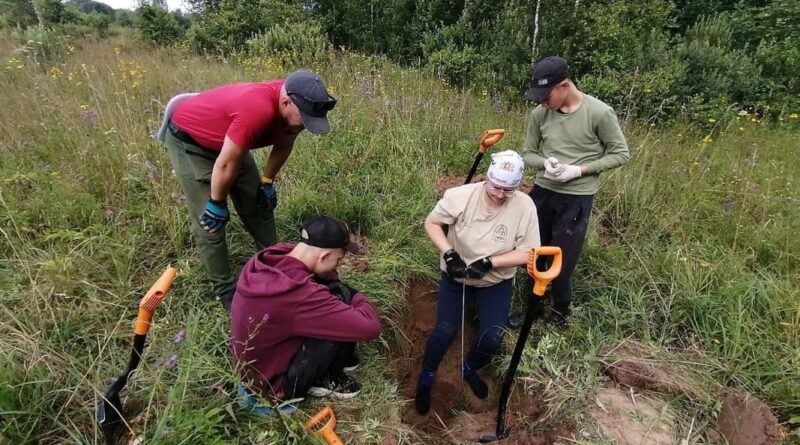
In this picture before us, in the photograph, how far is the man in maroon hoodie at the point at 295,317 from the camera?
1962mm

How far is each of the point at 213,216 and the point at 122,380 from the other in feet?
3.10

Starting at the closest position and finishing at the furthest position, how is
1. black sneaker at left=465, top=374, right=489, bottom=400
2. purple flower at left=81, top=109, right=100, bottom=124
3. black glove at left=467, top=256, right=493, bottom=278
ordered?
black glove at left=467, top=256, right=493, bottom=278 < black sneaker at left=465, top=374, right=489, bottom=400 < purple flower at left=81, top=109, right=100, bottom=124

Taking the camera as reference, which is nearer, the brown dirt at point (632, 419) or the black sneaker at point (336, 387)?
the brown dirt at point (632, 419)

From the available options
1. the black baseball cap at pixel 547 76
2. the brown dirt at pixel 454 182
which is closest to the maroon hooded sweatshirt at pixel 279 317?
the black baseball cap at pixel 547 76

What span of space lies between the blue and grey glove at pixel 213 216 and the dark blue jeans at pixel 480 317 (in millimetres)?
1343

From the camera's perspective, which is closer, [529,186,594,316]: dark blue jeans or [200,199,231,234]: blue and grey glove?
[200,199,231,234]: blue and grey glove

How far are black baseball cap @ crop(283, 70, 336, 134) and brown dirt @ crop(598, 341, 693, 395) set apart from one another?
6.84 ft

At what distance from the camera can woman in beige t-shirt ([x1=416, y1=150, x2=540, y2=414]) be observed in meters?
2.34

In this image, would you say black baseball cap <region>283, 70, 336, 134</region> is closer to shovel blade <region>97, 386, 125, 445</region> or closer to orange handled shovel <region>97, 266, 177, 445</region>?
orange handled shovel <region>97, 266, 177, 445</region>

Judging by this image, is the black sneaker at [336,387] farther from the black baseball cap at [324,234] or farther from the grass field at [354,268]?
the black baseball cap at [324,234]

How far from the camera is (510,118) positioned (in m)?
5.36

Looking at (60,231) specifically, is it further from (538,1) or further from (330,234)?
(538,1)

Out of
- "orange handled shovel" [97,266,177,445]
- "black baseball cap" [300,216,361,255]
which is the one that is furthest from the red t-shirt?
"orange handled shovel" [97,266,177,445]

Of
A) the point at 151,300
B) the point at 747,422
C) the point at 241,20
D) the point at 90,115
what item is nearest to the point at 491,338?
the point at 747,422
